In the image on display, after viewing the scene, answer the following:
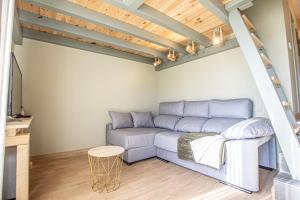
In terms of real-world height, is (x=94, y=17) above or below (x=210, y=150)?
above

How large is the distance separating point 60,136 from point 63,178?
44.8 inches

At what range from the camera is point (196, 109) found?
3.38 meters

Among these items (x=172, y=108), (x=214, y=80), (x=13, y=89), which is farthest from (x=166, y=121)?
(x=13, y=89)

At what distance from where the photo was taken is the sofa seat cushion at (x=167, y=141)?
8.96 ft

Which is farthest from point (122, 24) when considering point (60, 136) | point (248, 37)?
point (60, 136)

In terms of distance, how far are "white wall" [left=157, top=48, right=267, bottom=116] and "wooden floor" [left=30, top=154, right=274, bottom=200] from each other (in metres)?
1.36

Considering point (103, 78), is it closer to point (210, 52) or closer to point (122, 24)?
point (122, 24)

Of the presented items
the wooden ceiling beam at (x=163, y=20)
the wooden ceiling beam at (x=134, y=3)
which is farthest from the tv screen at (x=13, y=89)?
the wooden ceiling beam at (x=134, y=3)

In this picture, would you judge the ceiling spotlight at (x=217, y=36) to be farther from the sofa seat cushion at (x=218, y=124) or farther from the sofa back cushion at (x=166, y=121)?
the sofa back cushion at (x=166, y=121)

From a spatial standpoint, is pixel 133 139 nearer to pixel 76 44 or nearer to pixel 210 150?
pixel 210 150

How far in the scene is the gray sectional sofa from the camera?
1925 millimetres

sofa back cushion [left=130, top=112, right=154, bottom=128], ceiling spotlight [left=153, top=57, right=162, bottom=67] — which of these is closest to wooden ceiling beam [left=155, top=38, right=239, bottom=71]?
ceiling spotlight [left=153, top=57, right=162, bottom=67]

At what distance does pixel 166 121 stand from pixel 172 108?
1.35 feet

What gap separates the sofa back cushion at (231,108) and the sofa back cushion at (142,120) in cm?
142
